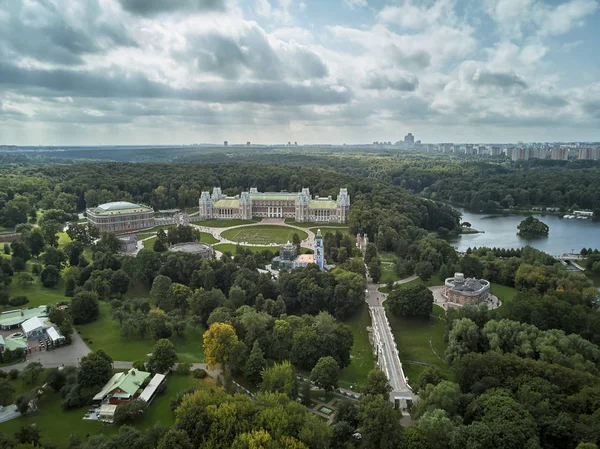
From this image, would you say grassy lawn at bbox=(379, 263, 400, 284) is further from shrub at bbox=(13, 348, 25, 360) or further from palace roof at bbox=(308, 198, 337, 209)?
shrub at bbox=(13, 348, 25, 360)

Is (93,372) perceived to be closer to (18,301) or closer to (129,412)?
(129,412)

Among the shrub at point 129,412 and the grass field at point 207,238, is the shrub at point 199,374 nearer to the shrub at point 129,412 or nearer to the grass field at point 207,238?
the shrub at point 129,412

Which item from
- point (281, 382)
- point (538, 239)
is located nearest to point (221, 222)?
point (538, 239)

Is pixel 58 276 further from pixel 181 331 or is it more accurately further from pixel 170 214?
pixel 170 214

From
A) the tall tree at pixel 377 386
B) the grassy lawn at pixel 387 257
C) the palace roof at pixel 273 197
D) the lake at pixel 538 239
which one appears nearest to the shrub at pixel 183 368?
the tall tree at pixel 377 386

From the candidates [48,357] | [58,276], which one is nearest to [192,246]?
[58,276]

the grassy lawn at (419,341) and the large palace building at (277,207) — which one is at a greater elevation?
the large palace building at (277,207)
